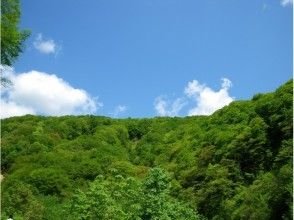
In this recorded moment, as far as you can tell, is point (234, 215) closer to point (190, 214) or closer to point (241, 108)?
point (190, 214)

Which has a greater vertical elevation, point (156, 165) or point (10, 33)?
point (156, 165)

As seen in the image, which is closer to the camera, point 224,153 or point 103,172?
point 224,153

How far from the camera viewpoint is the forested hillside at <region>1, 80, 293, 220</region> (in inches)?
2089

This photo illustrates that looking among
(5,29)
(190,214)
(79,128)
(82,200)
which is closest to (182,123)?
(79,128)

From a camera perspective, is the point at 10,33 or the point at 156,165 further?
the point at 156,165

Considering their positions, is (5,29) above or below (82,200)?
below

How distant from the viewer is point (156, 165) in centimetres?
9069

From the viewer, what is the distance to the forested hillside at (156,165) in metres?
53.1

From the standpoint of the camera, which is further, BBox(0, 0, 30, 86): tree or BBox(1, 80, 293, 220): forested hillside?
BBox(1, 80, 293, 220): forested hillside

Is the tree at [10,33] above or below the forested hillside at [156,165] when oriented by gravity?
below

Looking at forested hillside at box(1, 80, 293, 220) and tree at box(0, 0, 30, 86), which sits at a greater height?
forested hillside at box(1, 80, 293, 220)

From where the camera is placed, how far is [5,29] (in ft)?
67.8

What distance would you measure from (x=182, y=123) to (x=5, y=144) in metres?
32.2

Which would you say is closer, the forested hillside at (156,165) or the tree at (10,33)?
the tree at (10,33)
